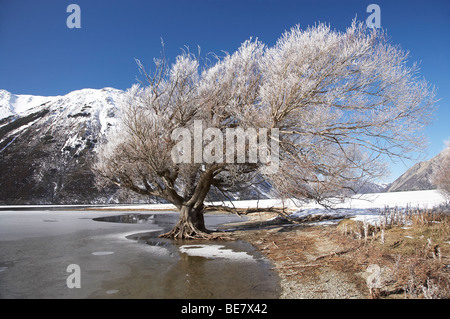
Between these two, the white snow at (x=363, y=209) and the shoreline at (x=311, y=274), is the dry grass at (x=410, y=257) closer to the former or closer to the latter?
the shoreline at (x=311, y=274)

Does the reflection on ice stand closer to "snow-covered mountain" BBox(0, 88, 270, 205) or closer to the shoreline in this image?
the shoreline

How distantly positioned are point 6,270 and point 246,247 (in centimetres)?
791

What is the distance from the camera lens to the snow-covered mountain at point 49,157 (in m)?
107

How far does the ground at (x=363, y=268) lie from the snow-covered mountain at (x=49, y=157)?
86.7 m

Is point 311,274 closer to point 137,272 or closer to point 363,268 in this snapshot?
point 363,268

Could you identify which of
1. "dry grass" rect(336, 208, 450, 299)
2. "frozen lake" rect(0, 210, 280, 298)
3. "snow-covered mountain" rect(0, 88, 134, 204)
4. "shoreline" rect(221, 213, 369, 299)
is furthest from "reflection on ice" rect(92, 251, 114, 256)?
"snow-covered mountain" rect(0, 88, 134, 204)

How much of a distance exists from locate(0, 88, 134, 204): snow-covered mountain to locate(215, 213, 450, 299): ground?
86.7 meters

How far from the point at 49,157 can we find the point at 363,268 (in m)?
150

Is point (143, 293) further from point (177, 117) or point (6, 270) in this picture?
point (177, 117)

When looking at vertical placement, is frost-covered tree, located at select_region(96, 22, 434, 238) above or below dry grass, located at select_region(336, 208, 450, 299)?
above

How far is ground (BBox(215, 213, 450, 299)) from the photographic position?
4855 mm

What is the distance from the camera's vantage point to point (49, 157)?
126000 mm

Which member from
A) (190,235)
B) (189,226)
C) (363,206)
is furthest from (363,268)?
(363,206)
